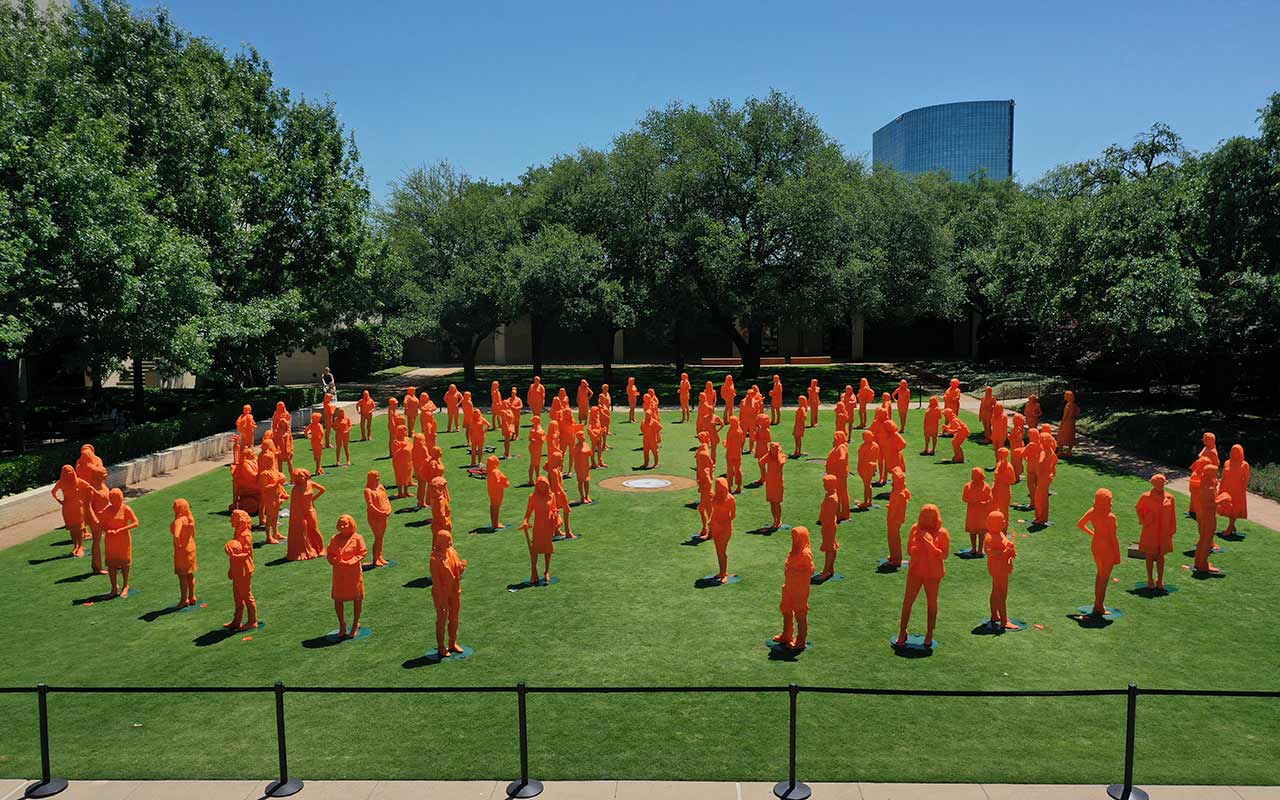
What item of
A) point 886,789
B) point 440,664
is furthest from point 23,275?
point 886,789

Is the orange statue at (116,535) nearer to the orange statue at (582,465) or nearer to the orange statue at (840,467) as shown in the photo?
the orange statue at (582,465)

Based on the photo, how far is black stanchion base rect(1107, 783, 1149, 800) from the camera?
709 cm

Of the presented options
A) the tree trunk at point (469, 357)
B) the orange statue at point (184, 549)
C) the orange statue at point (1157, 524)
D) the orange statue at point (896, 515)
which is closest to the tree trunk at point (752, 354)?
the tree trunk at point (469, 357)

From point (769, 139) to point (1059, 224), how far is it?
44.8 feet

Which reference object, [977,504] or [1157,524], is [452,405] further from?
[1157,524]

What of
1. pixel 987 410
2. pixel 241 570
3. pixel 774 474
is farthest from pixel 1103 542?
pixel 987 410

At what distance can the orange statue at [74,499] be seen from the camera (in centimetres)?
1402

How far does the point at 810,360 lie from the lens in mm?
50031

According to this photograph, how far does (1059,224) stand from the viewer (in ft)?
81.3

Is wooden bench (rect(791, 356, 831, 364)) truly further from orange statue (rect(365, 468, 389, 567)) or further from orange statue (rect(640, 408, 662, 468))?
orange statue (rect(365, 468, 389, 567))

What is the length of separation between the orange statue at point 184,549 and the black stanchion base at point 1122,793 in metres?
10.2

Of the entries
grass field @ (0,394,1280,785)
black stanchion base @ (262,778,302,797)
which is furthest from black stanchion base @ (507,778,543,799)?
black stanchion base @ (262,778,302,797)

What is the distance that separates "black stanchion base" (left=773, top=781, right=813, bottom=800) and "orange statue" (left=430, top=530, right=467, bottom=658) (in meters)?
4.08

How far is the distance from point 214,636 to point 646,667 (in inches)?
207
